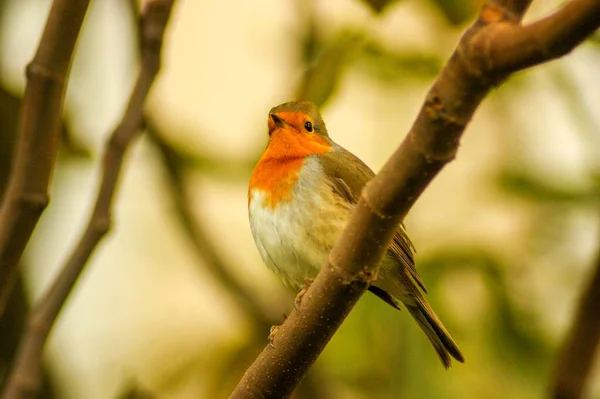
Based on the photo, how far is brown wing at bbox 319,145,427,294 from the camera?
8.63ft

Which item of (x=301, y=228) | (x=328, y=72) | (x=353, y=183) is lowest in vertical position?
(x=301, y=228)

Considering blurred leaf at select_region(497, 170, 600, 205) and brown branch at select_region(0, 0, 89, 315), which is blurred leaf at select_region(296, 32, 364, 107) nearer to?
brown branch at select_region(0, 0, 89, 315)

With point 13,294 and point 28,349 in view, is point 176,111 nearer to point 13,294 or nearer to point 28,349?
point 13,294

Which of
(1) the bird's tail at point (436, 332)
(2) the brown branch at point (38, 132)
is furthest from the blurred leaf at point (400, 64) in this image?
(2) the brown branch at point (38, 132)

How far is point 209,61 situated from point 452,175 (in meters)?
1.96

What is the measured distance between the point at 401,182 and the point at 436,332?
1.51 m

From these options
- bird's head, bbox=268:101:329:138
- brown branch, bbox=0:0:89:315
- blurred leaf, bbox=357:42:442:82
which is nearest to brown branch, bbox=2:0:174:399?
brown branch, bbox=0:0:89:315

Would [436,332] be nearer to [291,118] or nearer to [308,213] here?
[308,213]

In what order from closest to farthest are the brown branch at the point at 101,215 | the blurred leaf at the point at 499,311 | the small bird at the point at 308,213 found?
1. the brown branch at the point at 101,215
2. the small bird at the point at 308,213
3. the blurred leaf at the point at 499,311

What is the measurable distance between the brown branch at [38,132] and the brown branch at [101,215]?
20 centimetres

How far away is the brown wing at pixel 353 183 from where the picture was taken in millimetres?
2631

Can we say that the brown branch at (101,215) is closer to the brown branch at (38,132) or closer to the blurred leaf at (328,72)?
the brown branch at (38,132)

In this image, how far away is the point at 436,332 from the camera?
107 inches

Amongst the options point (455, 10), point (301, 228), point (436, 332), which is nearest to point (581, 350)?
point (436, 332)
